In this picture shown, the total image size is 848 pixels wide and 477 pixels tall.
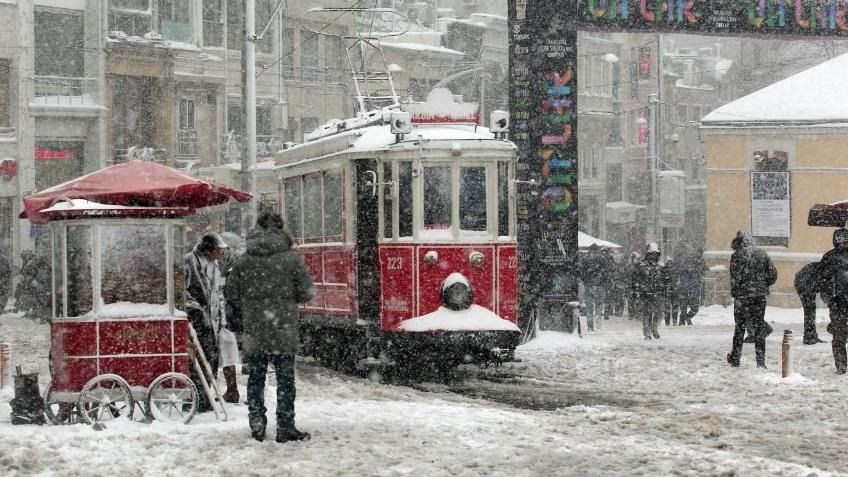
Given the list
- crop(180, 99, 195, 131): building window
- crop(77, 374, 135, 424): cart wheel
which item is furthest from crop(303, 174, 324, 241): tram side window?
crop(180, 99, 195, 131): building window

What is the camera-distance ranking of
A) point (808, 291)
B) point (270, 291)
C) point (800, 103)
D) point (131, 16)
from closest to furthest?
point (270, 291)
point (808, 291)
point (800, 103)
point (131, 16)

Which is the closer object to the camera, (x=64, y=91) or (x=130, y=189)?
(x=130, y=189)

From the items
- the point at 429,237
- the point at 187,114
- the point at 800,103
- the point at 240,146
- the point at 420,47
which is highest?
the point at 420,47

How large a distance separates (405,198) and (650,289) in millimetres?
8757

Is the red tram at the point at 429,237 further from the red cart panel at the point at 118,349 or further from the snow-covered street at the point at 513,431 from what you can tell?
the red cart panel at the point at 118,349

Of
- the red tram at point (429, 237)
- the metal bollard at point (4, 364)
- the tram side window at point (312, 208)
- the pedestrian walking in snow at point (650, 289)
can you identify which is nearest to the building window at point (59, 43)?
the pedestrian walking in snow at point (650, 289)

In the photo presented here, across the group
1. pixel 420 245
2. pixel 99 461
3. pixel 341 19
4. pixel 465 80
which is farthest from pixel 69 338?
pixel 465 80

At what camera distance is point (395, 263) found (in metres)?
17.1

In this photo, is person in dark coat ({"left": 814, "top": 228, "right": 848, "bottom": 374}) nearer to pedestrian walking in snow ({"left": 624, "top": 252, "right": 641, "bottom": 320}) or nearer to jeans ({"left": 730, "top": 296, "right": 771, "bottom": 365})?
jeans ({"left": 730, "top": 296, "right": 771, "bottom": 365})

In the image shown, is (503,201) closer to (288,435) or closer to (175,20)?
(288,435)

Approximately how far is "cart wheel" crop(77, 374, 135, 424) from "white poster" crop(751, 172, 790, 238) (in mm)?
24238

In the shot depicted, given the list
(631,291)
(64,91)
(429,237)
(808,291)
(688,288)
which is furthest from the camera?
(64,91)

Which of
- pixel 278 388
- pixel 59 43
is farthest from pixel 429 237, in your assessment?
pixel 59 43

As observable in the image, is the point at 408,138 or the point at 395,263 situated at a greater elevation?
the point at 408,138
